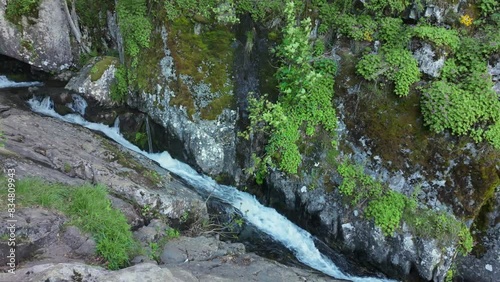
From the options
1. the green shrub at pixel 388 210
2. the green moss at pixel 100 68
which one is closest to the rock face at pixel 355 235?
the green shrub at pixel 388 210

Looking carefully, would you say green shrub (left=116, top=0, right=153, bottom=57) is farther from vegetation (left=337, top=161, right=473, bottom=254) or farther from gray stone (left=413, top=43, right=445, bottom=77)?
gray stone (left=413, top=43, right=445, bottom=77)

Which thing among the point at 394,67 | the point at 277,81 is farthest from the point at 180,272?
the point at 394,67

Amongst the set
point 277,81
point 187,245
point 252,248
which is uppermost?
point 277,81

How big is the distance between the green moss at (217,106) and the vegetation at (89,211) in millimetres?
3686

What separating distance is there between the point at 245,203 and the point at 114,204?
339 centimetres

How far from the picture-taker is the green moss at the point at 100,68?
10.5m

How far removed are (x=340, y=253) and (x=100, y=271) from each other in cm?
548

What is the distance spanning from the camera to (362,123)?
852 centimetres

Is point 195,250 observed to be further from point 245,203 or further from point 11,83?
point 11,83

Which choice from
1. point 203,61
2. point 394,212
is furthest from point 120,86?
point 394,212

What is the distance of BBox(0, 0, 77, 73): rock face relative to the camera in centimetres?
1130

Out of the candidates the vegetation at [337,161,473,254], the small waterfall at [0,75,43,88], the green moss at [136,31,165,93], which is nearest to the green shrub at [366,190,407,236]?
the vegetation at [337,161,473,254]

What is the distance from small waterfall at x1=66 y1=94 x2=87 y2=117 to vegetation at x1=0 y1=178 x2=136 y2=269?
15.6 feet

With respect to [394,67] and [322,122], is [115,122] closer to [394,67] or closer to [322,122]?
[322,122]
